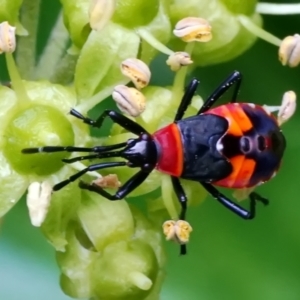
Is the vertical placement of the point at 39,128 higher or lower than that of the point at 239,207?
higher

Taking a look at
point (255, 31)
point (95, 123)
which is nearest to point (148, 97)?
point (95, 123)

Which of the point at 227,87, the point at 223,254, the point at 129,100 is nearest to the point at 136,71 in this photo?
the point at 129,100

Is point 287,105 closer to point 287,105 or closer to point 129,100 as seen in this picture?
point 287,105

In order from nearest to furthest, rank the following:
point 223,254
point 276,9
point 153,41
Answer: point 153,41, point 276,9, point 223,254

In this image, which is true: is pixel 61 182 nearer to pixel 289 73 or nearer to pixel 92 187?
pixel 92 187

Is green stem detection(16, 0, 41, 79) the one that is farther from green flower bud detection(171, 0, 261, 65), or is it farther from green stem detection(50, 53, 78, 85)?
green flower bud detection(171, 0, 261, 65)

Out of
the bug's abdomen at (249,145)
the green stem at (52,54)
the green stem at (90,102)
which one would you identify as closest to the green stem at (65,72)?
the green stem at (52,54)
